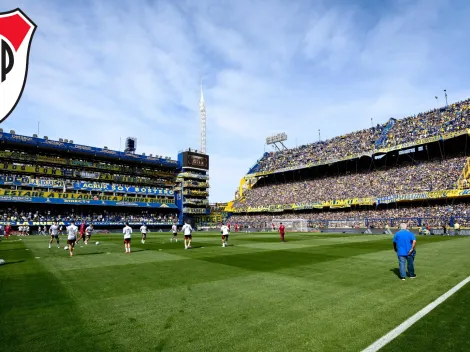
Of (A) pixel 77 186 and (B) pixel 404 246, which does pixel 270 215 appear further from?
(B) pixel 404 246

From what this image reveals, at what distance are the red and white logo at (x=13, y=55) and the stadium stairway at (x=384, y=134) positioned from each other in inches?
2421

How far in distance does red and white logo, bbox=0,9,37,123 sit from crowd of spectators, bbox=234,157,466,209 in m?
53.4

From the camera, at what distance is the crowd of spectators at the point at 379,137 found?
5197 centimetres

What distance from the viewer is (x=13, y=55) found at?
16.8 ft

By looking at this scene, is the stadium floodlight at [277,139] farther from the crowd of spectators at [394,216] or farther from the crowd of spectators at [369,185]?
the crowd of spectators at [394,216]

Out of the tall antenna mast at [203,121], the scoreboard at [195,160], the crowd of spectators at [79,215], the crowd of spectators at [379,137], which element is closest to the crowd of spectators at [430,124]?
the crowd of spectators at [379,137]

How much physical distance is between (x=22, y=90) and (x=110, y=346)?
14.2 feet

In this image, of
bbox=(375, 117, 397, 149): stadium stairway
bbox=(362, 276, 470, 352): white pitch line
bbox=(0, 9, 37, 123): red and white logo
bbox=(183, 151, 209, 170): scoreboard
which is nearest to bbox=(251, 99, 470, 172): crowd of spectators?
bbox=(375, 117, 397, 149): stadium stairway

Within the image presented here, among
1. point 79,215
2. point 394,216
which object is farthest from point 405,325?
point 79,215

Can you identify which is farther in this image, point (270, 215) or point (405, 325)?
point (270, 215)

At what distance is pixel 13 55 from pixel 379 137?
2557 inches

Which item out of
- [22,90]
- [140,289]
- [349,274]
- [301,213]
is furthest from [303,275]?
[301,213]

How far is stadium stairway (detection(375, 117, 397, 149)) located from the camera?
5934 cm

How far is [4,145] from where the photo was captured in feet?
221
